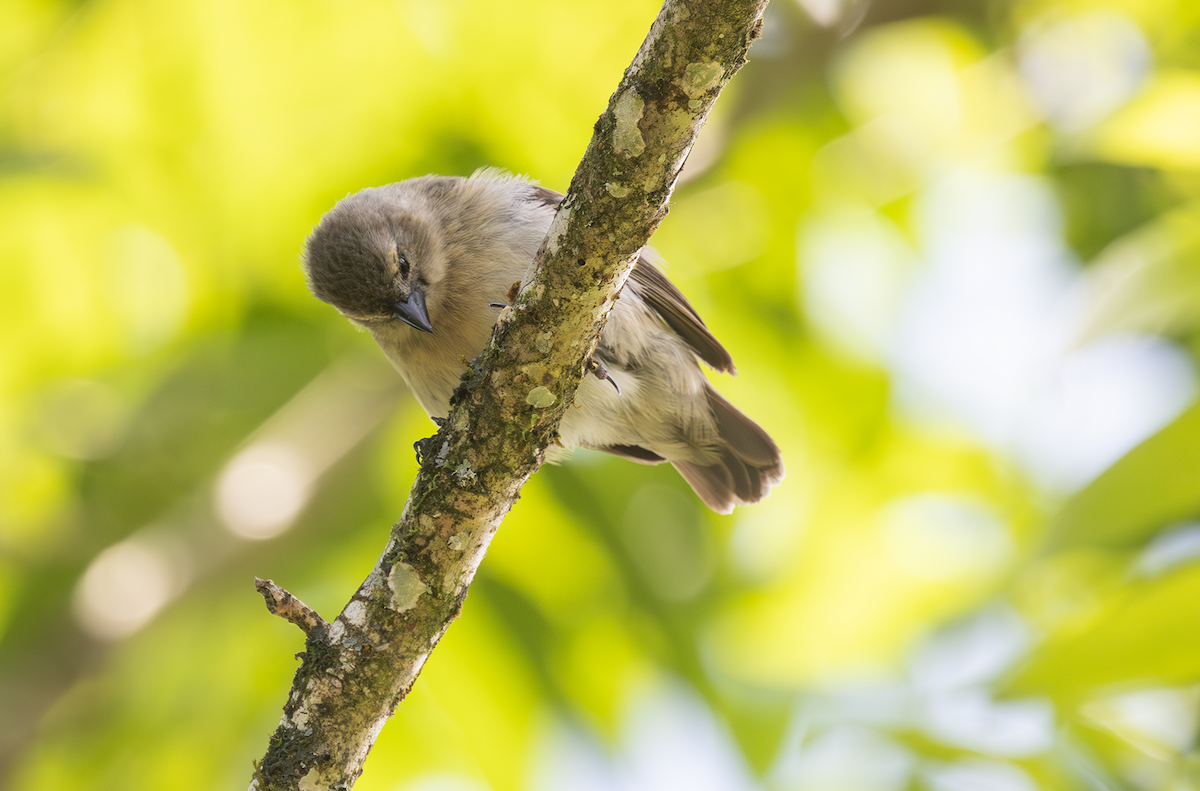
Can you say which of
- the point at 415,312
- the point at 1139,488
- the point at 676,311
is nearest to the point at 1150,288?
the point at 1139,488

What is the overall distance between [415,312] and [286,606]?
1623 mm

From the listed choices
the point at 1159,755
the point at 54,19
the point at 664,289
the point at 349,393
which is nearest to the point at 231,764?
the point at 349,393

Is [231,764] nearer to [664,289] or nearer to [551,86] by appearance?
[664,289]

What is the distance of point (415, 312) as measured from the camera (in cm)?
386

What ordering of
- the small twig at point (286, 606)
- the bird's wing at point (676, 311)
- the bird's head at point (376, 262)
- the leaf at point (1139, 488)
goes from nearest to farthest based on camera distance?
the small twig at point (286, 606) < the leaf at point (1139, 488) < the bird's head at point (376, 262) < the bird's wing at point (676, 311)

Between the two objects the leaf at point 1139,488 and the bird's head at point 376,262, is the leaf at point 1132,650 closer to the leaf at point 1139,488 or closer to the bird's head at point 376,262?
the leaf at point 1139,488

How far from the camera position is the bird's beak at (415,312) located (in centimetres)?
382

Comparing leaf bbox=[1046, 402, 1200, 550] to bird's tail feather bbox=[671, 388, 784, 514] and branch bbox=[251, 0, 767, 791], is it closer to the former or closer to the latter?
branch bbox=[251, 0, 767, 791]

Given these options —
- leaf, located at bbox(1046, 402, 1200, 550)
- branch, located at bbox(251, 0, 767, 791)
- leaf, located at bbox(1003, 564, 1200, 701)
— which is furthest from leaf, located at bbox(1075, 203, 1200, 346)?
branch, located at bbox(251, 0, 767, 791)

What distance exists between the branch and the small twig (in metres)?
0.03

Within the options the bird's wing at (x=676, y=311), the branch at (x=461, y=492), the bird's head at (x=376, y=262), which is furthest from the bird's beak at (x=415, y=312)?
the branch at (x=461, y=492)

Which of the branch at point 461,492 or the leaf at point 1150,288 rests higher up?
the leaf at point 1150,288

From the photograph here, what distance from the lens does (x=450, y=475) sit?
2592 mm

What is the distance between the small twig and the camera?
2.39 meters
